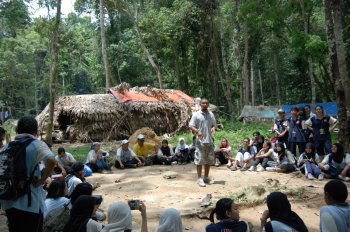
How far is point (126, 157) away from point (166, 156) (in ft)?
4.21

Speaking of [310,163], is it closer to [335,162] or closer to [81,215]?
[335,162]

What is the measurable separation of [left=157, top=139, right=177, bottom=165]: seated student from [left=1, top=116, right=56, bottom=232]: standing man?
808 centimetres

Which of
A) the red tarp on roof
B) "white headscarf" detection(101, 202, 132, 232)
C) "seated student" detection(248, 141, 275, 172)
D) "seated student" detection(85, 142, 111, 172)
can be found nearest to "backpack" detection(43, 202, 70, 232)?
"white headscarf" detection(101, 202, 132, 232)

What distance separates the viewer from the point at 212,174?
943cm

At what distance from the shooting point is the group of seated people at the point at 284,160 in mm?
8078

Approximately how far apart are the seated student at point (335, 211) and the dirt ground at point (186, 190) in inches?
93.0

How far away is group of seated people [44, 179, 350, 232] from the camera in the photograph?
2.87 m

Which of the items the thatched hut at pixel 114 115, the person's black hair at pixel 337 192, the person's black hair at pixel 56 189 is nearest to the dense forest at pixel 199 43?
the thatched hut at pixel 114 115

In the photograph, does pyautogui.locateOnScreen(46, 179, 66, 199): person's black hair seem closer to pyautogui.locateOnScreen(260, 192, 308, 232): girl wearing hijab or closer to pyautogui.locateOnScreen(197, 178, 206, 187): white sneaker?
pyautogui.locateOnScreen(260, 192, 308, 232): girl wearing hijab

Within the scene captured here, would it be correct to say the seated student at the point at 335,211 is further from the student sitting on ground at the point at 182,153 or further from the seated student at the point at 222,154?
the student sitting on ground at the point at 182,153

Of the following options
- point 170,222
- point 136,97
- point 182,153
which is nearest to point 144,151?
point 182,153

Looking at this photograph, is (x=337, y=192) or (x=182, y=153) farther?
(x=182, y=153)

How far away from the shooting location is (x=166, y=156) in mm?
11469

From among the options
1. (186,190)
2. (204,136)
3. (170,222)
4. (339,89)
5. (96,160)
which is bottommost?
(186,190)
